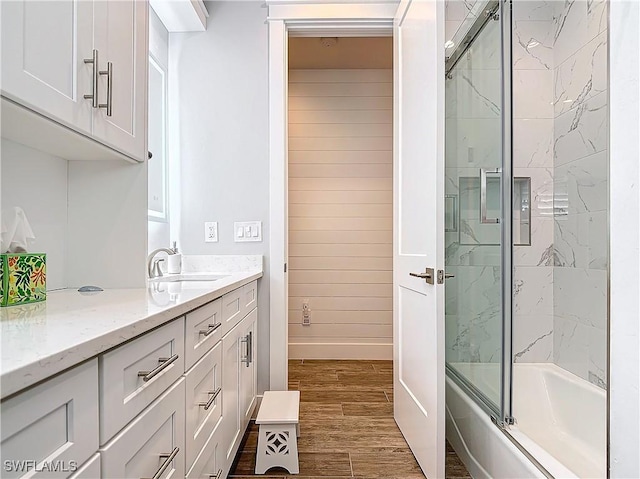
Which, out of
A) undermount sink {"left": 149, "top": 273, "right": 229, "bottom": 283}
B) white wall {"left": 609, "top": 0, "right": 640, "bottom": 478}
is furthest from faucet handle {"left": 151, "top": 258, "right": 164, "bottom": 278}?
white wall {"left": 609, "top": 0, "right": 640, "bottom": 478}

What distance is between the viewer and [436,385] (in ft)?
6.06

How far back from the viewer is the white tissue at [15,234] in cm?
123

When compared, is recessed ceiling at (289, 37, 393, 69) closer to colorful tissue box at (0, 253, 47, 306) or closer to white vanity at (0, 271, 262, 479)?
white vanity at (0, 271, 262, 479)

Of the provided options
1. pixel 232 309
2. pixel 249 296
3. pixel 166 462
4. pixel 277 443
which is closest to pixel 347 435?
pixel 277 443

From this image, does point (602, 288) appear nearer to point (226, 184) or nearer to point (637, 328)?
point (637, 328)

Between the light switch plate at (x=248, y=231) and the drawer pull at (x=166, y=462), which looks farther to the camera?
the light switch plate at (x=248, y=231)

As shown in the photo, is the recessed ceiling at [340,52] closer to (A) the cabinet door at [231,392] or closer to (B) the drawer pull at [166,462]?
(A) the cabinet door at [231,392]

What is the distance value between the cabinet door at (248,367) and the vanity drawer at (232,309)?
0.10 m

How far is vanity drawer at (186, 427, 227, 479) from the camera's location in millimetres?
1356

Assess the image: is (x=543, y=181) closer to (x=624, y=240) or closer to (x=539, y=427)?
(x=539, y=427)

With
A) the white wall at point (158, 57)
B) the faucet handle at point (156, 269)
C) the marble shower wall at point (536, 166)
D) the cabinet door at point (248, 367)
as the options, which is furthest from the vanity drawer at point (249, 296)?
the marble shower wall at point (536, 166)

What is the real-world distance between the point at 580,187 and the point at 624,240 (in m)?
1.34

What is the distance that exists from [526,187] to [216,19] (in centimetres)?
208

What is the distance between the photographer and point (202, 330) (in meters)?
1.41
